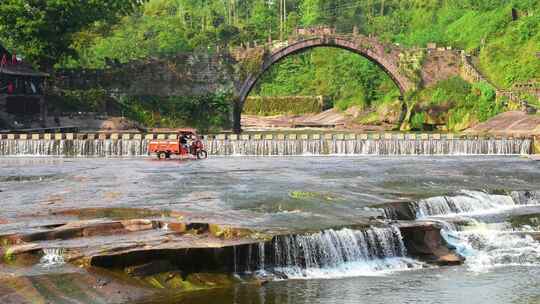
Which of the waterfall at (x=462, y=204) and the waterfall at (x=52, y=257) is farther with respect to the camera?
the waterfall at (x=462, y=204)

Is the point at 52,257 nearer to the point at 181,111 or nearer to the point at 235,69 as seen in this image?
the point at 181,111

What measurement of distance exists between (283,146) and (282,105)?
64.5 metres

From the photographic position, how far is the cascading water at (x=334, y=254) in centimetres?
2700

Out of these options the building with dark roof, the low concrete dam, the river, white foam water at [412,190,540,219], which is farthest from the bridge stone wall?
white foam water at [412,190,540,219]

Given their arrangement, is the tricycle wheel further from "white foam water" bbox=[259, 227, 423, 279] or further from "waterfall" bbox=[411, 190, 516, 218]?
"white foam water" bbox=[259, 227, 423, 279]

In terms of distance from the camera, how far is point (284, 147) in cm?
6450

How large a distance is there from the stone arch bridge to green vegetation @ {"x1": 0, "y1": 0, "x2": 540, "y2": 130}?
2.29 ft

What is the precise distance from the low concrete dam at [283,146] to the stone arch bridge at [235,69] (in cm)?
3056

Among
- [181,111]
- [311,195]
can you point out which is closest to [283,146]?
[311,195]

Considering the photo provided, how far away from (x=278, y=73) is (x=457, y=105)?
52274mm

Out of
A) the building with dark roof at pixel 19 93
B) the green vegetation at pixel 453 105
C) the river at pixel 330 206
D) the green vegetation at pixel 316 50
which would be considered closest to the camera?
the river at pixel 330 206

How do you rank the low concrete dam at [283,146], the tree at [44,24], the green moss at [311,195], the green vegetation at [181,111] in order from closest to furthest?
→ 1. the green moss at [311,195]
2. the low concrete dam at [283,146]
3. the tree at [44,24]
4. the green vegetation at [181,111]

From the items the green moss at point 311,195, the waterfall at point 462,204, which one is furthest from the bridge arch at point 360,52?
the green moss at point 311,195

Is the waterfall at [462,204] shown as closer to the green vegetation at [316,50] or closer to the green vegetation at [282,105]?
the green vegetation at [316,50]
